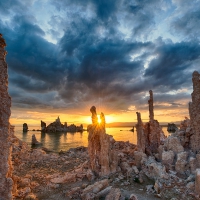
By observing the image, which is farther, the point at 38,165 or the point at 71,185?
the point at 38,165

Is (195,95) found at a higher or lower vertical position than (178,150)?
higher

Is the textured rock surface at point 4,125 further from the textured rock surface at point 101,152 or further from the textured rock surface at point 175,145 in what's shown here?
the textured rock surface at point 175,145

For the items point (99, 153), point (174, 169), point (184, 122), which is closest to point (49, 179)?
point (99, 153)

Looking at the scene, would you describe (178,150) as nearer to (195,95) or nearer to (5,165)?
(195,95)

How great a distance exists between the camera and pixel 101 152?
20391 millimetres

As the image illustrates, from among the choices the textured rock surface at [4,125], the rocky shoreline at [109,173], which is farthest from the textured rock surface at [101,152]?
the textured rock surface at [4,125]

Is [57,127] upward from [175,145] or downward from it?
downward

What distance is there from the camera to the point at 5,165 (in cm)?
1054

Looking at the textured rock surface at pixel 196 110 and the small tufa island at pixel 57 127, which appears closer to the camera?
the textured rock surface at pixel 196 110

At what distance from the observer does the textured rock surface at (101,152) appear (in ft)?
66.0

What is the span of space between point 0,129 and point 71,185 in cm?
1108

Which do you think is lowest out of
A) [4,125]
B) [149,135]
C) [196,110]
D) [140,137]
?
[140,137]

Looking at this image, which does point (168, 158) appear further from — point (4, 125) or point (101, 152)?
point (4, 125)

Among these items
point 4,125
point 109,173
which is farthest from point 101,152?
point 4,125
